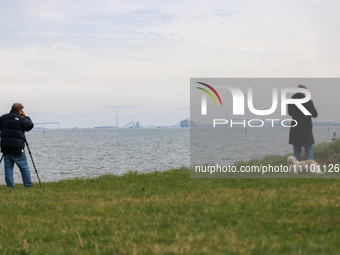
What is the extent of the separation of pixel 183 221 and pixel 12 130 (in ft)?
26.6

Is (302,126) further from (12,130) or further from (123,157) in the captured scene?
(123,157)

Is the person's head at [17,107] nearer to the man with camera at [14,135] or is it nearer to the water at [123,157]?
the man with camera at [14,135]

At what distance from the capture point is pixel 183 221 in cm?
584

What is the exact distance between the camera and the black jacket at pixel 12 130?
11633 mm

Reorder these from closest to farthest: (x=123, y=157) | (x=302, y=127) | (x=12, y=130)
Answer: (x=302, y=127), (x=12, y=130), (x=123, y=157)

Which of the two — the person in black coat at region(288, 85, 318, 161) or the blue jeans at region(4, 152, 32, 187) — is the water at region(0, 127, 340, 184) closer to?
the blue jeans at region(4, 152, 32, 187)

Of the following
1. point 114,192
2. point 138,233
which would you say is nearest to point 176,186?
point 114,192

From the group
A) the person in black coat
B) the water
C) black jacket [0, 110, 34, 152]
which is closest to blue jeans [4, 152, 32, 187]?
black jacket [0, 110, 34, 152]

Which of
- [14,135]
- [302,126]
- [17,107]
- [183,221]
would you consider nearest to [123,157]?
[17,107]

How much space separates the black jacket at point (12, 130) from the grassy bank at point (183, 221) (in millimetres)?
2856

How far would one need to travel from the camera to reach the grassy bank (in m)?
4.70

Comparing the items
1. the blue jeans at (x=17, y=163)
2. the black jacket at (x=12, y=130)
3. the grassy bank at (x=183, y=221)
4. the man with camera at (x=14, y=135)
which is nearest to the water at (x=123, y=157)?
the blue jeans at (x=17, y=163)

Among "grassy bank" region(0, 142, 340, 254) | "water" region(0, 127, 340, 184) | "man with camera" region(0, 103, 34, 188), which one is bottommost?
"water" region(0, 127, 340, 184)

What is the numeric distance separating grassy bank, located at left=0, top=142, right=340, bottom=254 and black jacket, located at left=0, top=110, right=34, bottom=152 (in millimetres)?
2856
